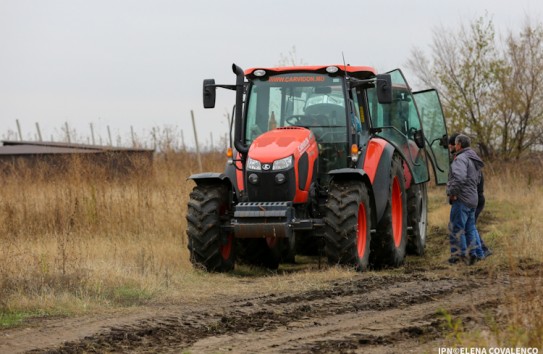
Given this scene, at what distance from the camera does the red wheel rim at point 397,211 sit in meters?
13.8

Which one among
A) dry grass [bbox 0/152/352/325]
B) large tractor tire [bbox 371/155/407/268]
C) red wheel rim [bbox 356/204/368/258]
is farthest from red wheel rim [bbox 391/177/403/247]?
dry grass [bbox 0/152/352/325]

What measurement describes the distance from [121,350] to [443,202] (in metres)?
15.2

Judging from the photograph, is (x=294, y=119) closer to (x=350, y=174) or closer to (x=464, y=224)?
(x=350, y=174)

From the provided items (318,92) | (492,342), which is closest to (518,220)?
(318,92)

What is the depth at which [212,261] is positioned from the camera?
481 inches

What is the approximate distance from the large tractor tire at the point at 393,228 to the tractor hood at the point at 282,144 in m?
1.40

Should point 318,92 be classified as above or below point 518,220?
above

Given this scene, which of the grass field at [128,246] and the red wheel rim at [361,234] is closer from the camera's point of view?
the grass field at [128,246]

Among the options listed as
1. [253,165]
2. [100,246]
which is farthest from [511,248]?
[100,246]

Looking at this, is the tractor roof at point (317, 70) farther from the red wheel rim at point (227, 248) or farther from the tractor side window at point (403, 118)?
the red wheel rim at point (227, 248)

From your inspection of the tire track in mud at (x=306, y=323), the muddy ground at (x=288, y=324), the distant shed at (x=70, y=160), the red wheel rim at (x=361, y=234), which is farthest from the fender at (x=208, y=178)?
the distant shed at (x=70, y=160)

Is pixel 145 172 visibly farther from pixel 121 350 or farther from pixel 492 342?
pixel 492 342

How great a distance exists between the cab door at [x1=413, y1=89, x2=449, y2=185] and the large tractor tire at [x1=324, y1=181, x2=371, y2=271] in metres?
3.78

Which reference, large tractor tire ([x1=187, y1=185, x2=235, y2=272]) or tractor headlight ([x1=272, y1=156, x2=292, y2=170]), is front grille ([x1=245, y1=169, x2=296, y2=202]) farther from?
large tractor tire ([x1=187, y1=185, x2=235, y2=272])
